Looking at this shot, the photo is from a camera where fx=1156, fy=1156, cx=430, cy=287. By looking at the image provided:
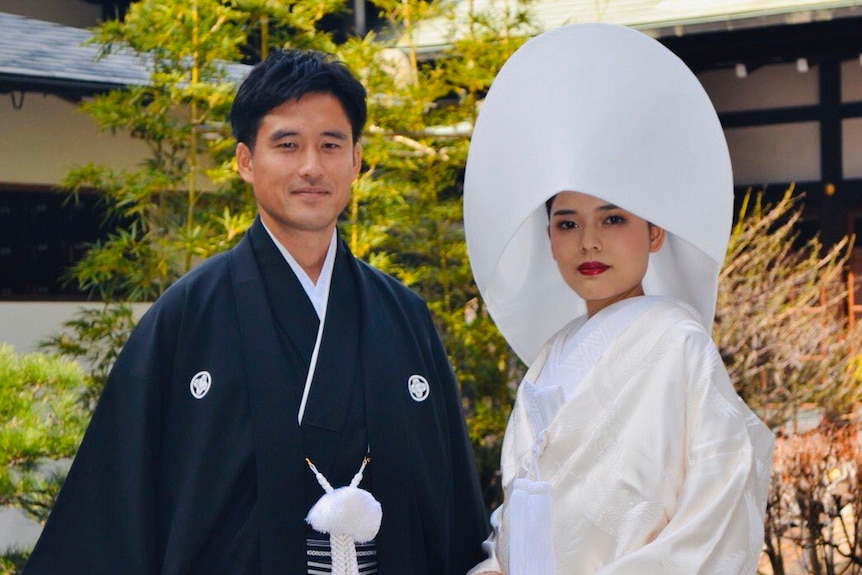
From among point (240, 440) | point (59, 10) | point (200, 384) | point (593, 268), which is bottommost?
point (240, 440)

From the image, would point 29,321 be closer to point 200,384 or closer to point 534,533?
point 200,384

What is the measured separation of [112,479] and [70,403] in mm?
2493

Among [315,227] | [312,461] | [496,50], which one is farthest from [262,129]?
[496,50]

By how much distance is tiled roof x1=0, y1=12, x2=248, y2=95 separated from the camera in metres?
6.73

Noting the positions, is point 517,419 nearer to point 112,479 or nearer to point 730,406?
point 730,406

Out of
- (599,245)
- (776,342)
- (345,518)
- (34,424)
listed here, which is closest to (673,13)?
(776,342)

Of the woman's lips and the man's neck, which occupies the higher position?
the man's neck

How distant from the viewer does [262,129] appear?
119 inches

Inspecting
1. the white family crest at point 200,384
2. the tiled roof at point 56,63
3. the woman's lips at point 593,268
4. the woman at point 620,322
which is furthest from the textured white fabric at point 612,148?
the tiled roof at point 56,63

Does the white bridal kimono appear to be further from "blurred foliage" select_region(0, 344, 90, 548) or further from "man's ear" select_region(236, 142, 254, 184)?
"blurred foliage" select_region(0, 344, 90, 548)

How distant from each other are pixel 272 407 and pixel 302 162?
2.09 ft

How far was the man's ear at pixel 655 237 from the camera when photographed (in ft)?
9.05

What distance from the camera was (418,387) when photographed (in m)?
3.15

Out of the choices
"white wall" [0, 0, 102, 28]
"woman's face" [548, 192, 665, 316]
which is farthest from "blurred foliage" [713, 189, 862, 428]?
"white wall" [0, 0, 102, 28]
